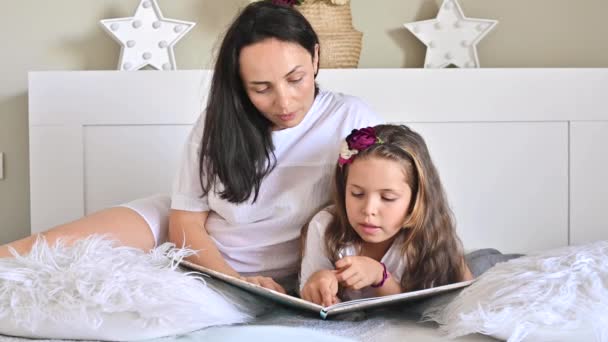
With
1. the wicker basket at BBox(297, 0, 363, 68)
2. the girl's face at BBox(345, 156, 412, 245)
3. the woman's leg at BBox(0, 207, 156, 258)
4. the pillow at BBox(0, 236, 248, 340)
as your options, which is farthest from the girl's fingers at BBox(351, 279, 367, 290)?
the wicker basket at BBox(297, 0, 363, 68)

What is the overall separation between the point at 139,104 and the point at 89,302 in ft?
4.10

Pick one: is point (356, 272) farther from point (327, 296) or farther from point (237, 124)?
point (237, 124)

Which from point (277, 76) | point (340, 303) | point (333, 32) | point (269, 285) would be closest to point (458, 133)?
point (333, 32)

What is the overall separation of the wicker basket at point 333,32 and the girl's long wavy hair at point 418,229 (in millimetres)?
894

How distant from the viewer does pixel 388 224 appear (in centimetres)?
131

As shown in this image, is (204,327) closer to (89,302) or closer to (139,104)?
(89,302)

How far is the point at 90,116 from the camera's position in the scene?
2205mm

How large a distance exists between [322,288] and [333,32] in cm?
120

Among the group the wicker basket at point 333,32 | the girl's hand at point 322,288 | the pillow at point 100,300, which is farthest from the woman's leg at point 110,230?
the wicker basket at point 333,32

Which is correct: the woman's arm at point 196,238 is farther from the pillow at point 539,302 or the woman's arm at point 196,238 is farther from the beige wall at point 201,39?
the beige wall at point 201,39

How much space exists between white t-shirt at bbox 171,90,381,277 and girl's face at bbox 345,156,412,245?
0.72ft

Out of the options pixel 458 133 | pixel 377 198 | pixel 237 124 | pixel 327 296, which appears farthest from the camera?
pixel 458 133

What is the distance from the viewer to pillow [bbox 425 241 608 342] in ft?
3.14

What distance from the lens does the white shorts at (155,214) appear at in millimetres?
1611
